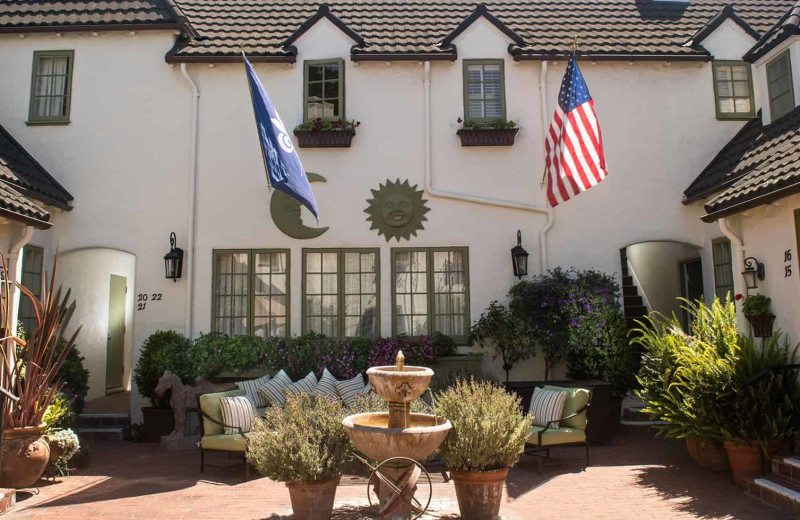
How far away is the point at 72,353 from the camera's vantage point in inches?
417

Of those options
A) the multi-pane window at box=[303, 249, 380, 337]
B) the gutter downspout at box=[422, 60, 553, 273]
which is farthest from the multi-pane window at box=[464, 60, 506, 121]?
the multi-pane window at box=[303, 249, 380, 337]

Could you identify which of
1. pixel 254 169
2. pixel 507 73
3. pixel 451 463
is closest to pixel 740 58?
pixel 507 73

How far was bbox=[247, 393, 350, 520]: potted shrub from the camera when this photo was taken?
5.88 m

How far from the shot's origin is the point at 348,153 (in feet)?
37.9

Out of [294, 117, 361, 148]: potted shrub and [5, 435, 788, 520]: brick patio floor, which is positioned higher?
[294, 117, 361, 148]: potted shrub

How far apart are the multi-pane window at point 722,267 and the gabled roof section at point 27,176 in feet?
37.3

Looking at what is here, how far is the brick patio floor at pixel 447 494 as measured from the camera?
6.52 m

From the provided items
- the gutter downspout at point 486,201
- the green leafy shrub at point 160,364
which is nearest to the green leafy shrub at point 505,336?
the gutter downspout at point 486,201

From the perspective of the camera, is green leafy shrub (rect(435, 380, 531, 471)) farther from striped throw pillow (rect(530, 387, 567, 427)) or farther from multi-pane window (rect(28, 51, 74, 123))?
multi-pane window (rect(28, 51, 74, 123))

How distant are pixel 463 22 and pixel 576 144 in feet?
11.7

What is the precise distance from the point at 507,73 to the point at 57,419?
9152 mm

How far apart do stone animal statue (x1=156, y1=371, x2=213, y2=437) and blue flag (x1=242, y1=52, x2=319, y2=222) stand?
3.55 m

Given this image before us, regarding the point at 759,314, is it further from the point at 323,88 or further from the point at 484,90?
the point at 323,88

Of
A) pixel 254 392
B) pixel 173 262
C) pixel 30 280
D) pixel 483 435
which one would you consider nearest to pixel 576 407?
pixel 483 435
